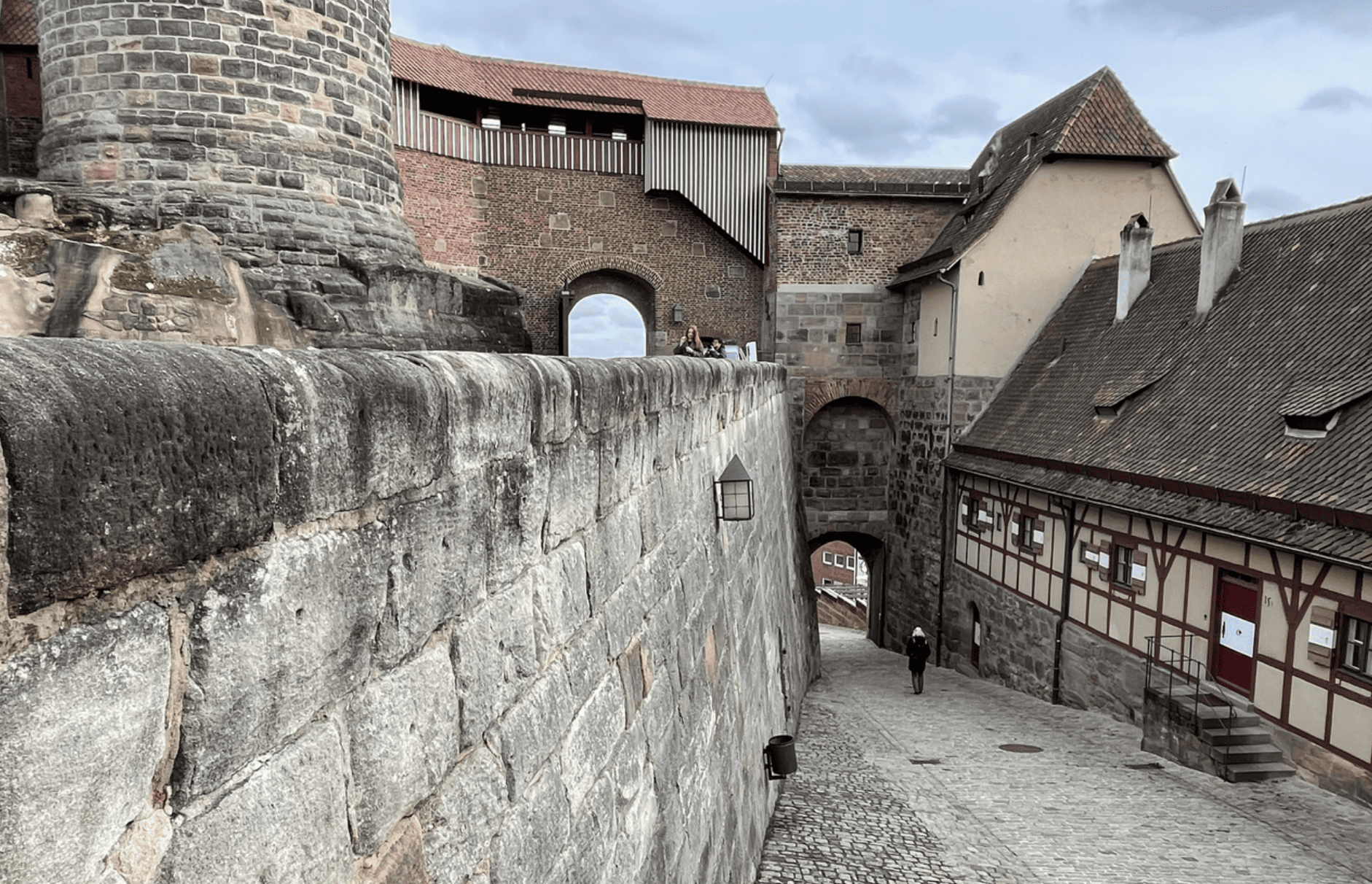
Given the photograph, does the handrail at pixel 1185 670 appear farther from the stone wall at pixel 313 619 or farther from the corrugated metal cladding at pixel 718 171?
the corrugated metal cladding at pixel 718 171

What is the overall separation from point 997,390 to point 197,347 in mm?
20191

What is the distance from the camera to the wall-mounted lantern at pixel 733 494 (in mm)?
6285

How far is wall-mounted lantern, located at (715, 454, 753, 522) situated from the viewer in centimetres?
629

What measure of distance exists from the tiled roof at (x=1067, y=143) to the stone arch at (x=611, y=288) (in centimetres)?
649

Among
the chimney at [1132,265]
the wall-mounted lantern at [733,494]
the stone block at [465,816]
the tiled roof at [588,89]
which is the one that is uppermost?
the tiled roof at [588,89]

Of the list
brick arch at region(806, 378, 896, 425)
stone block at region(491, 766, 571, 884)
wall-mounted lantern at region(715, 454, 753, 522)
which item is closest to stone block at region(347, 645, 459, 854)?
stone block at region(491, 766, 571, 884)

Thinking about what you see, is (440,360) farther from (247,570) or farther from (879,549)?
(879,549)

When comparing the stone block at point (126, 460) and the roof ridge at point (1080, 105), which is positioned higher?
the roof ridge at point (1080, 105)

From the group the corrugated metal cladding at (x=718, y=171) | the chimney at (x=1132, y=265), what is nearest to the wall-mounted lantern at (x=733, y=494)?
the chimney at (x=1132, y=265)

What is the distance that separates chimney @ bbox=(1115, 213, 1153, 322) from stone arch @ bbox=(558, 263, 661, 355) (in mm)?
11040

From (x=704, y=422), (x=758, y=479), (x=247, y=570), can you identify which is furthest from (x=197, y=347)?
(x=758, y=479)

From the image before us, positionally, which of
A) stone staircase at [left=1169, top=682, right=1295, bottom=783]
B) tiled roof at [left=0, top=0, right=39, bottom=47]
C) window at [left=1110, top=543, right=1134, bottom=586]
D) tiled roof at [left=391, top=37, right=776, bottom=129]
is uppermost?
tiled roof at [left=391, top=37, right=776, bottom=129]

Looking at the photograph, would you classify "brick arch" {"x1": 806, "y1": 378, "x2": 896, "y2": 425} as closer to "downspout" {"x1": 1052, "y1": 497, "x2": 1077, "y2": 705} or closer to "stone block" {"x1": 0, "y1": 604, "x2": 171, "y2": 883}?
"downspout" {"x1": 1052, "y1": 497, "x2": 1077, "y2": 705}

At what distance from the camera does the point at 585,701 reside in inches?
118
